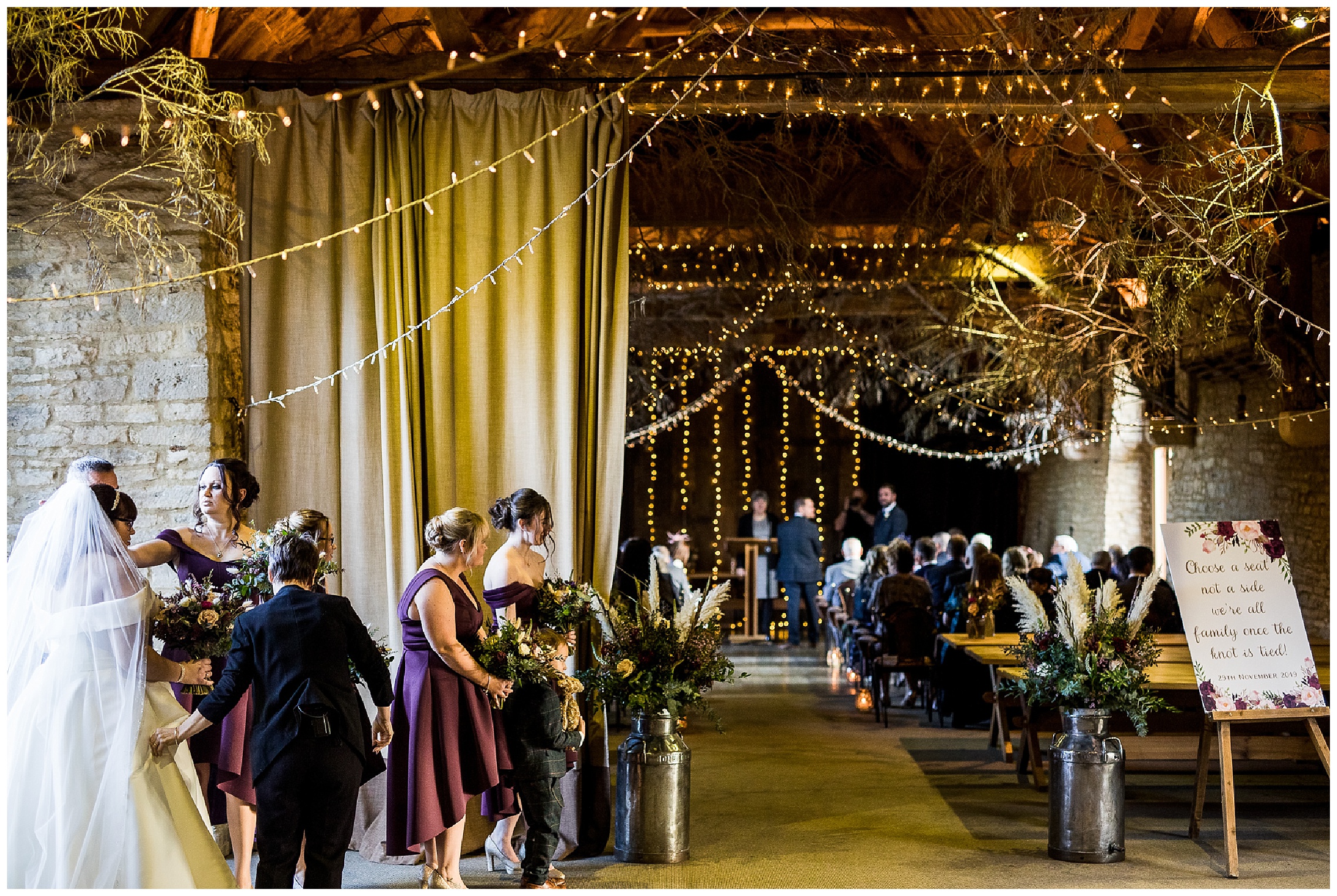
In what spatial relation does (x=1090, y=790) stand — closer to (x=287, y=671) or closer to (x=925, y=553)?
(x=287, y=671)

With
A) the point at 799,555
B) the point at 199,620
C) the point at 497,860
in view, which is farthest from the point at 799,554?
the point at 199,620

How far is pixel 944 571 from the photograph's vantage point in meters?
10.2

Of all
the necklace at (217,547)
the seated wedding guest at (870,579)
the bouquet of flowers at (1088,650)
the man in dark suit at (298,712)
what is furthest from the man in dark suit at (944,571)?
the man in dark suit at (298,712)

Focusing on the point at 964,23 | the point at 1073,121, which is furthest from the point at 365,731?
the point at 964,23

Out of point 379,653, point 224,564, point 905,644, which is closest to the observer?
point 379,653

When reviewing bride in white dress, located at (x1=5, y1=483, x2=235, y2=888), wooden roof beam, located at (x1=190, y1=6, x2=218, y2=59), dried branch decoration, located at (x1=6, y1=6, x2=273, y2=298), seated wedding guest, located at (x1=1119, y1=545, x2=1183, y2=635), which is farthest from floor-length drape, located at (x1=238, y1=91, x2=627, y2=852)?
seated wedding guest, located at (x1=1119, y1=545, x2=1183, y2=635)

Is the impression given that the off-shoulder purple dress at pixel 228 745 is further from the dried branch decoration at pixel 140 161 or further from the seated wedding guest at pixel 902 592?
the seated wedding guest at pixel 902 592

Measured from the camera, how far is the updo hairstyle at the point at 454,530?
4582 mm

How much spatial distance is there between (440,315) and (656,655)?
1.75m

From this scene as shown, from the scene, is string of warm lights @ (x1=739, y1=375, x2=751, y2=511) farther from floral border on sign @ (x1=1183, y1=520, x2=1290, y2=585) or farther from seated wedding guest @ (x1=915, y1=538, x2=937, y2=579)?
Answer: floral border on sign @ (x1=1183, y1=520, x2=1290, y2=585)

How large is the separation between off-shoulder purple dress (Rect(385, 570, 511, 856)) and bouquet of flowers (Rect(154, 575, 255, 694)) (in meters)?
0.61

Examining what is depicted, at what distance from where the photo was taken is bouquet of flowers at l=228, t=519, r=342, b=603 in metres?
4.55

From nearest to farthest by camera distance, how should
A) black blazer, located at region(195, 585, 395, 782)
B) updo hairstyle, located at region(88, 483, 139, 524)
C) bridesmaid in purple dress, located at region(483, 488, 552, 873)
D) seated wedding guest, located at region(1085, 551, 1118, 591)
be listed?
black blazer, located at region(195, 585, 395, 782)
updo hairstyle, located at region(88, 483, 139, 524)
bridesmaid in purple dress, located at region(483, 488, 552, 873)
seated wedding guest, located at region(1085, 551, 1118, 591)

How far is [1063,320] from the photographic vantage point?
1070 cm
